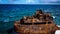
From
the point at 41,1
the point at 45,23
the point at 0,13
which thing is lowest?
the point at 45,23

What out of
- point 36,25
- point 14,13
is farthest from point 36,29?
point 14,13

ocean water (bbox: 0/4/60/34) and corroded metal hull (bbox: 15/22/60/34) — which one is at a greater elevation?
ocean water (bbox: 0/4/60/34)

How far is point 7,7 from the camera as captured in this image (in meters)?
1.37

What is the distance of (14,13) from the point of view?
4.54ft

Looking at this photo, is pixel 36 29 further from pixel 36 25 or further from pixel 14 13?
pixel 14 13

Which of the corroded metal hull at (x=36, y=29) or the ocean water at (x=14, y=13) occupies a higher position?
Result: the ocean water at (x=14, y=13)

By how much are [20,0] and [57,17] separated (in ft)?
1.55

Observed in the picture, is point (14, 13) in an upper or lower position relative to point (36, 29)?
upper

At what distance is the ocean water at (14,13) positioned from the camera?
4.48ft

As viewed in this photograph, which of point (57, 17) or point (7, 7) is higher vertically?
point (7, 7)

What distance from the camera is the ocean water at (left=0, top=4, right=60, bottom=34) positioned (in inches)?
53.7

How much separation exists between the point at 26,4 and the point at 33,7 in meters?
0.09

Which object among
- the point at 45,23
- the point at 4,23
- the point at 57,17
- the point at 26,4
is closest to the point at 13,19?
the point at 4,23

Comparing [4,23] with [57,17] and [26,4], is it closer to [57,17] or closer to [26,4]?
[26,4]
